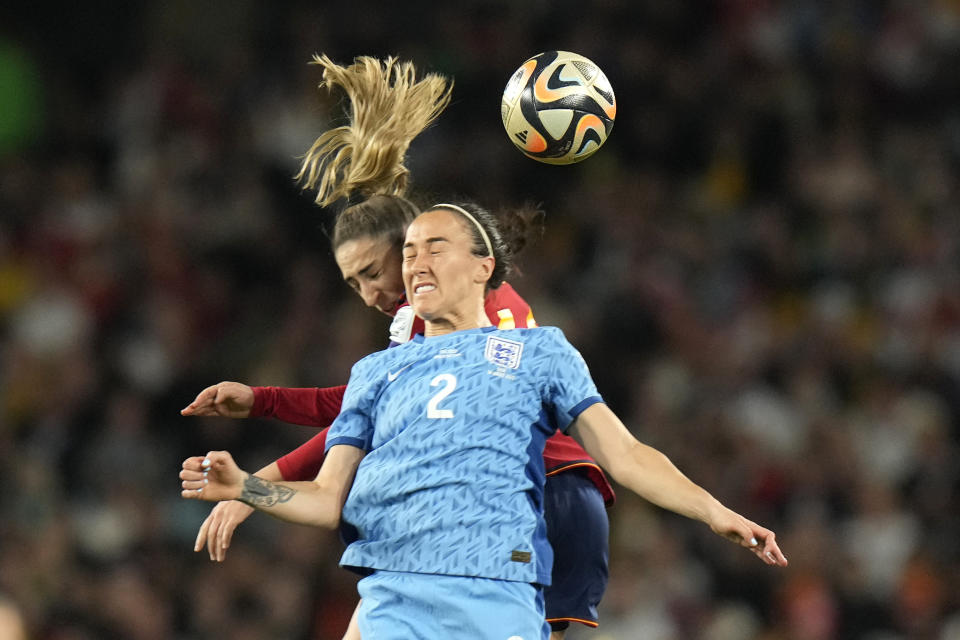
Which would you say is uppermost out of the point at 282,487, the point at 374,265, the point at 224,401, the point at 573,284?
the point at 573,284

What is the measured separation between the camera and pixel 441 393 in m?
3.84

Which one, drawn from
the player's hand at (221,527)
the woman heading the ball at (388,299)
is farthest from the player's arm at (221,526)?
the woman heading the ball at (388,299)

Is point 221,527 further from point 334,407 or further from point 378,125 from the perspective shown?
point 378,125

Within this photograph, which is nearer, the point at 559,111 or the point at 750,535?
the point at 750,535

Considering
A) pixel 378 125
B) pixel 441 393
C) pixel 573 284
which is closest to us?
pixel 441 393

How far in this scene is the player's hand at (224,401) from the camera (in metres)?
4.27

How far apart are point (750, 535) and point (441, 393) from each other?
3.12 ft

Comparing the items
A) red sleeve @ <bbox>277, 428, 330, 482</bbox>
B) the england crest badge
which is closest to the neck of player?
the england crest badge

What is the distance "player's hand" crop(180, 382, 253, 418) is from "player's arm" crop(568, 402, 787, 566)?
1.13m

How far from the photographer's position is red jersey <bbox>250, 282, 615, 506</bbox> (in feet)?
14.4

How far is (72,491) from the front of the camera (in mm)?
8320

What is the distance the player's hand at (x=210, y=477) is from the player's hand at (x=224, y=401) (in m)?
0.79

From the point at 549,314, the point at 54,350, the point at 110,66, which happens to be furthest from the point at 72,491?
the point at 110,66

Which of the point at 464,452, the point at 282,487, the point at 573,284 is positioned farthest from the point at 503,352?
the point at 573,284
